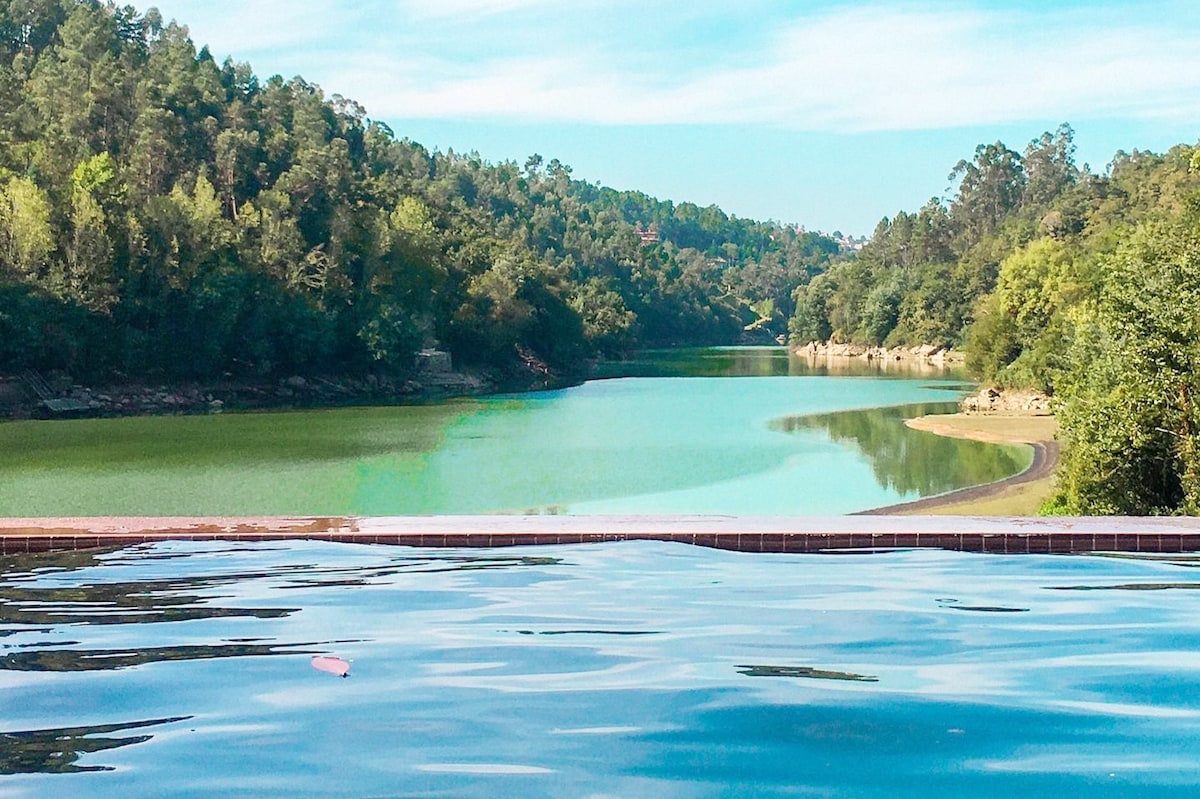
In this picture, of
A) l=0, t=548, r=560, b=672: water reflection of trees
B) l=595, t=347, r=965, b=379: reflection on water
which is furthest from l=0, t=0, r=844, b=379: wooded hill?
l=0, t=548, r=560, b=672: water reflection of trees

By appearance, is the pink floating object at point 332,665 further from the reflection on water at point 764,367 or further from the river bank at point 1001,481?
the reflection on water at point 764,367

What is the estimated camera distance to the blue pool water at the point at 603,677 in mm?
3586

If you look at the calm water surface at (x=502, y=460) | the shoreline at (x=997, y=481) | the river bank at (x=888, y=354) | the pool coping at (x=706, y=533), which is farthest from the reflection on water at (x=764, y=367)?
the pool coping at (x=706, y=533)

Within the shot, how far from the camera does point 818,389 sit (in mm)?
55656

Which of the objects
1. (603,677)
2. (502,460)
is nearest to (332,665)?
(603,677)

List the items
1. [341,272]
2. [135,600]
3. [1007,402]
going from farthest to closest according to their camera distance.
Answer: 1. [341,272]
2. [1007,402]
3. [135,600]

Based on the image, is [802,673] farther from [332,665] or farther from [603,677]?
[332,665]

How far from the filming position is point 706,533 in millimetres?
7414

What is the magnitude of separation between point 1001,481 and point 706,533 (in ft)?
58.5

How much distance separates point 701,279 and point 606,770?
144 meters

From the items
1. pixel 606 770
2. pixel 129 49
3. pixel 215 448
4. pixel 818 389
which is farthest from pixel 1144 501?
pixel 129 49

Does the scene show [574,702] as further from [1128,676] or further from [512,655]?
[1128,676]

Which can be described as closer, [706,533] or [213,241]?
[706,533]

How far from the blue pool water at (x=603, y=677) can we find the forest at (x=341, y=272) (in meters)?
9.03
